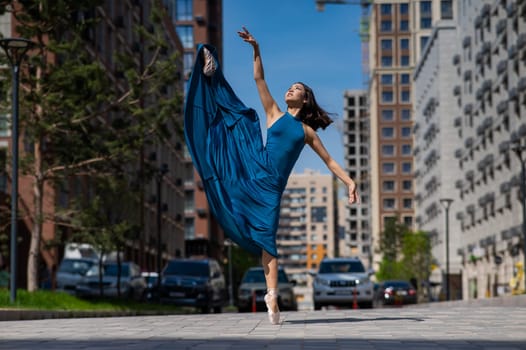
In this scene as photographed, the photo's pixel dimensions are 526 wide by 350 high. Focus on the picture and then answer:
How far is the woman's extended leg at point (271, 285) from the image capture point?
9117mm

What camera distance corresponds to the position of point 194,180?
9794 centimetres

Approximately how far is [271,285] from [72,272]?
25.5m

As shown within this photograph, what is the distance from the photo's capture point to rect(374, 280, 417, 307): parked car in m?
44.3

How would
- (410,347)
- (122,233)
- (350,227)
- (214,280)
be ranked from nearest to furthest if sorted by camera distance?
(410,347) < (122,233) < (214,280) < (350,227)

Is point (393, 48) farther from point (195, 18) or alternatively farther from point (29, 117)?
point (29, 117)

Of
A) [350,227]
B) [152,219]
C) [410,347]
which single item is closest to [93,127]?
[410,347]

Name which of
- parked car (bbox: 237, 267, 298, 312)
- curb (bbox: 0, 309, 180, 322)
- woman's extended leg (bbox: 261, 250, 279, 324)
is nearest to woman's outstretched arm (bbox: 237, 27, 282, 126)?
woman's extended leg (bbox: 261, 250, 279, 324)

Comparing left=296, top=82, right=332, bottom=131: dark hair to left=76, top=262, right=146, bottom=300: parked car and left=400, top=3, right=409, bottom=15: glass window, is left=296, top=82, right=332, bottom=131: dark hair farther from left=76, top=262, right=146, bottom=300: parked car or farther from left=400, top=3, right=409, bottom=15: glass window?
left=400, top=3, right=409, bottom=15: glass window

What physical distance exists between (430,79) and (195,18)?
23.6m

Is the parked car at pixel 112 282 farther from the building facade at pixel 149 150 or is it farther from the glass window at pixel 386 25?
the glass window at pixel 386 25

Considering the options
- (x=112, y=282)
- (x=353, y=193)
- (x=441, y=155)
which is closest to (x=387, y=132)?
(x=441, y=155)

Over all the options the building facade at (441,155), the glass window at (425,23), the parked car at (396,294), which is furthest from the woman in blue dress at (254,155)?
the glass window at (425,23)

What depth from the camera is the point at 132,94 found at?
25156 mm

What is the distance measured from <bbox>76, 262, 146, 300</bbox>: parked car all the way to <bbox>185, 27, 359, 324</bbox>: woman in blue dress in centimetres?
2238
